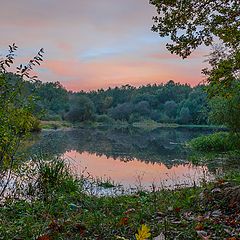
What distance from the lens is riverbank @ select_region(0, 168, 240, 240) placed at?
14.5ft

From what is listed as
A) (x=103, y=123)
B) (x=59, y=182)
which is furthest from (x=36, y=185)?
(x=103, y=123)

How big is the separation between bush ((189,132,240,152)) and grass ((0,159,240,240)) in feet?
53.4

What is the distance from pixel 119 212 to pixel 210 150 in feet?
59.9

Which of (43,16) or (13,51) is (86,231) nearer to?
(13,51)

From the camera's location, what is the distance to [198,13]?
7.09 metres

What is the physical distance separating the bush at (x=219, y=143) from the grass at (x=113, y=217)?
1626cm

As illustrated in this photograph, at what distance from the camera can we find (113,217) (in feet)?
18.6

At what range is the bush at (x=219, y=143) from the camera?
74.2 feet

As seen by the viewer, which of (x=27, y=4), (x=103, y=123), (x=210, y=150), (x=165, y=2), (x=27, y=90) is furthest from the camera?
(x=103, y=123)

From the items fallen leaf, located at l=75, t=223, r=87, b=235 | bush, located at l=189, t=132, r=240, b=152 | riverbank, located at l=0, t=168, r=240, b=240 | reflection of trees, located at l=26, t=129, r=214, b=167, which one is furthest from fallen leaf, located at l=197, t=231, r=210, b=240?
bush, located at l=189, t=132, r=240, b=152

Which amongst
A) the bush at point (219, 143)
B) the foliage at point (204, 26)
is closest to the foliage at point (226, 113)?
the bush at point (219, 143)

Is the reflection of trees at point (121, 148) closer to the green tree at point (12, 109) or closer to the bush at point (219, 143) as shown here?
the bush at point (219, 143)

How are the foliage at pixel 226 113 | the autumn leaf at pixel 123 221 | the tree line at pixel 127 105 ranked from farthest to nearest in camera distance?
the tree line at pixel 127 105, the foliage at pixel 226 113, the autumn leaf at pixel 123 221

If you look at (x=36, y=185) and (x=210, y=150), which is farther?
(x=210, y=150)
